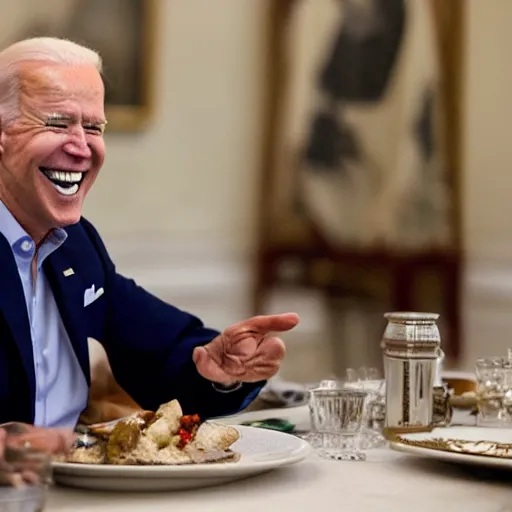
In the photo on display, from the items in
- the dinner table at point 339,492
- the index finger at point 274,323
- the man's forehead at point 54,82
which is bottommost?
the dinner table at point 339,492

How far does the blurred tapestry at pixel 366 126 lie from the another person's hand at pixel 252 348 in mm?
2556

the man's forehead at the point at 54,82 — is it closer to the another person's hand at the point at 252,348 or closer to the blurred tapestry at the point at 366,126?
the another person's hand at the point at 252,348

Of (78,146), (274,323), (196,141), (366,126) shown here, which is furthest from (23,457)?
(366,126)

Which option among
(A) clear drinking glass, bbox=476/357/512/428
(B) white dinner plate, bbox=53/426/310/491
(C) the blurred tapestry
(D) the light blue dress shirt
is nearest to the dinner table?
(B) white dinner plate, bbox=53/426/310/491

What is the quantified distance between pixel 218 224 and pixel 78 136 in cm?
261

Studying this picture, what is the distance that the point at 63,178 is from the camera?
1.62 m

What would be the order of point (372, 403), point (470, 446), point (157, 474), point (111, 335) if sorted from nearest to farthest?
point (157, 474)
point (470, 446)
point (372, 403)
point (111, 335)

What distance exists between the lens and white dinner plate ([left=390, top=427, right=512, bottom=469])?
1.39m

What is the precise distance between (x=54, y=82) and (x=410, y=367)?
26.2 inches

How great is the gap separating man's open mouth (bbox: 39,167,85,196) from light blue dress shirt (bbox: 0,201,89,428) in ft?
0.30

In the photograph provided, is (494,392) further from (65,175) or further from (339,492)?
(65,175)

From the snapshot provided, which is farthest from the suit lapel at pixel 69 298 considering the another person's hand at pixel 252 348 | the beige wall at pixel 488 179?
the beige wall at pixel 488 179

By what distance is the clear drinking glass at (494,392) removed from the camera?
179 centimetres

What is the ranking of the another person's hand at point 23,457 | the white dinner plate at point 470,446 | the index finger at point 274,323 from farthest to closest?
the index finger at point 274,323 < the white dinner plate at point 470,446 < the another person's hand at point 23,457
